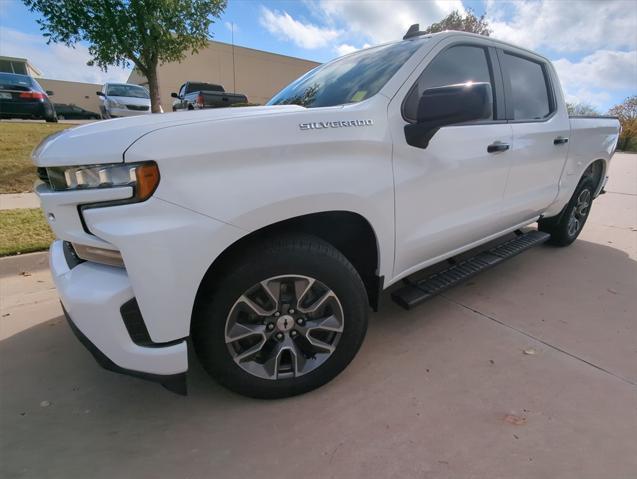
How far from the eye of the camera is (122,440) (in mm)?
1740

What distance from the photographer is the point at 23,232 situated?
3.96 m

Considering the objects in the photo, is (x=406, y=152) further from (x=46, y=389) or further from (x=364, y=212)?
(x=46, y=389)

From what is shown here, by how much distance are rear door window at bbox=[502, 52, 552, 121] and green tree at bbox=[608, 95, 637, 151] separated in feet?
65.6

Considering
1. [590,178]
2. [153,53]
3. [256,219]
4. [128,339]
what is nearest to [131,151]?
[256,219]

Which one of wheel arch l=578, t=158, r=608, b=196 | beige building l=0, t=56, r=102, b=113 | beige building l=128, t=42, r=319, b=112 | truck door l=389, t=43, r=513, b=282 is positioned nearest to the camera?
truck door l=389, t=43, r=513, b=282

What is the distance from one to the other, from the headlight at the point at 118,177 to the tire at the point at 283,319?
1.61 ft

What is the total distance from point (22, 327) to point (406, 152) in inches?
115

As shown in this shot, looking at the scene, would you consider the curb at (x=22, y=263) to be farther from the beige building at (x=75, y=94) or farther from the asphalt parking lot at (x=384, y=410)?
the beige building at (x=75, y=94)

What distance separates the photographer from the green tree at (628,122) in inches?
775

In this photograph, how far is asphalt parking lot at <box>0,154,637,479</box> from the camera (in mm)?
1608

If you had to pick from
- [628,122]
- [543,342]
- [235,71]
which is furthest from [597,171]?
[235,71]

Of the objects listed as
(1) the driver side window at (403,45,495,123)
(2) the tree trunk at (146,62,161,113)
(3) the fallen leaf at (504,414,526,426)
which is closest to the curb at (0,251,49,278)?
(1) the driver side window at (403,45,495,123)

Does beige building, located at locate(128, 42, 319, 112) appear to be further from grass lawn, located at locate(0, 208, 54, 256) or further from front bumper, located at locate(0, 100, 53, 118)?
grass lawn, located at locate(0, 208, 54, 256)

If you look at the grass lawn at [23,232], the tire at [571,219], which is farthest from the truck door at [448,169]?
the grass lawn at [23,232]
